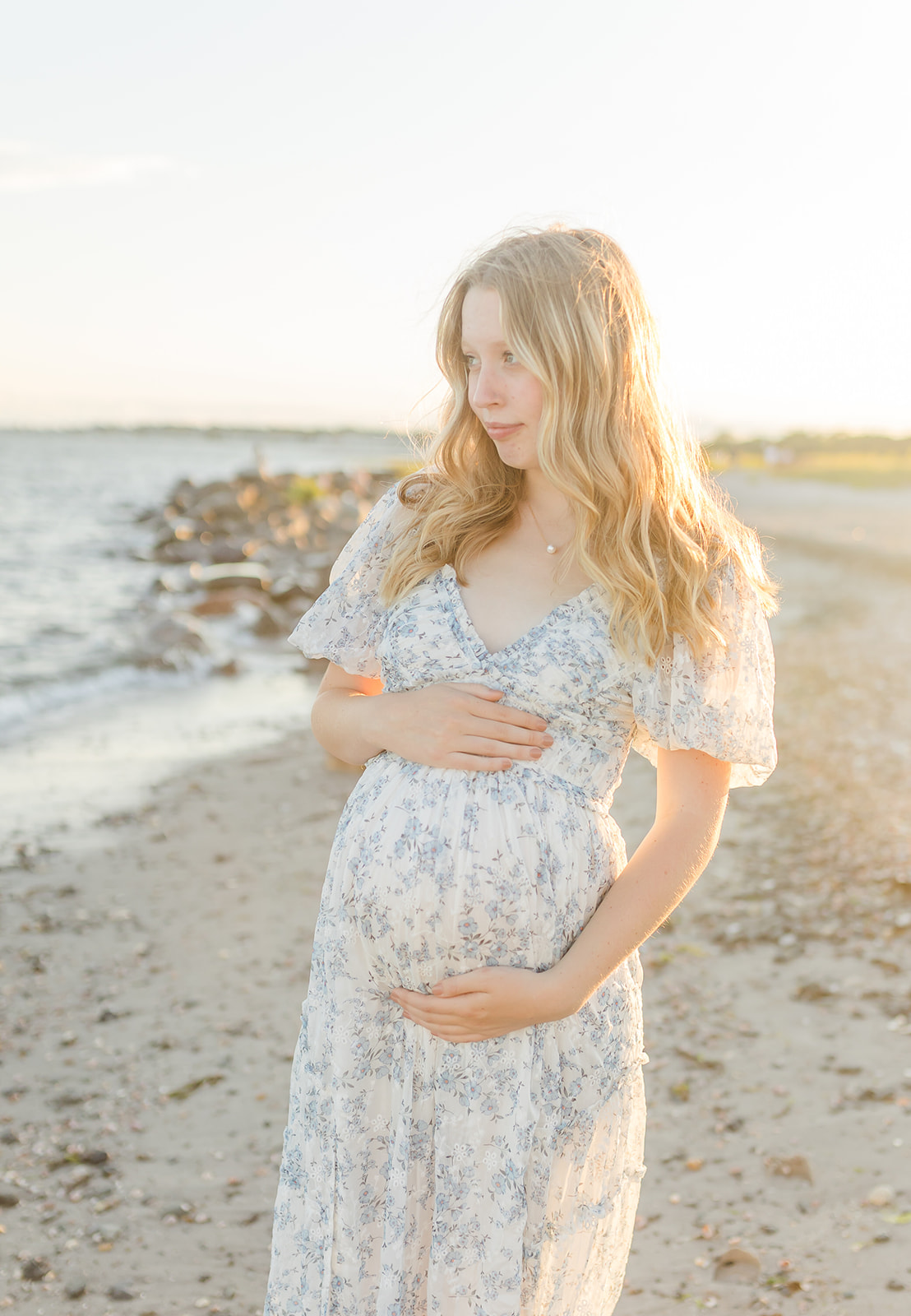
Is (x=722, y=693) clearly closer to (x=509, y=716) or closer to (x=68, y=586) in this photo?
(x=509, y=716)

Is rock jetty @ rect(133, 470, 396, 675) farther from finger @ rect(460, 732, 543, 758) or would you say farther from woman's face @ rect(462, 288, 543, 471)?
finger @ rect(460, 732, 543, 758)

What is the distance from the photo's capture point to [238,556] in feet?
63.0

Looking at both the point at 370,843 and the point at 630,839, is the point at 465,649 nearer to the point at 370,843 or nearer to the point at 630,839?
the point at 370,843

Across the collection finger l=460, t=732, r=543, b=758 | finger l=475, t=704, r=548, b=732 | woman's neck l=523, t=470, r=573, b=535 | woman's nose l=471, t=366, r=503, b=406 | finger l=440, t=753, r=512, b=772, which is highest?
woman's nose l=471, t=366, r=503, b=406

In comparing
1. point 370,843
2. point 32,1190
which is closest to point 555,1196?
point 370,843

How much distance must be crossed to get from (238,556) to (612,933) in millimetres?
17994

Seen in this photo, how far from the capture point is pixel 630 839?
5809 mm

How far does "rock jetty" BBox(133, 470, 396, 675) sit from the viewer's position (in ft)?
36.6

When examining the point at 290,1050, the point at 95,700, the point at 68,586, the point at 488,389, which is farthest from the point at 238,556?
the point at 488,389

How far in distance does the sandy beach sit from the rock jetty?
7.36 ft

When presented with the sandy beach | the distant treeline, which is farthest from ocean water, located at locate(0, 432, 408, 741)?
the distant treeline

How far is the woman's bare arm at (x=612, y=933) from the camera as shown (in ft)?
5.90

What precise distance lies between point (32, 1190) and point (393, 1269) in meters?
1.78

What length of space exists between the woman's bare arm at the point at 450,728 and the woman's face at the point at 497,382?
474 mm
